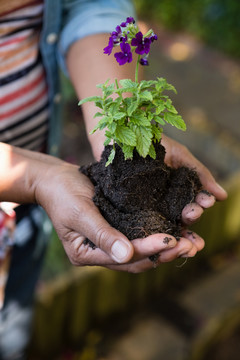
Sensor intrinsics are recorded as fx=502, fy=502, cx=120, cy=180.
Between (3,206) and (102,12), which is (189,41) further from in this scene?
(3,206)

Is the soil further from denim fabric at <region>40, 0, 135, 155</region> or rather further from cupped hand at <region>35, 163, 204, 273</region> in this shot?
denim fabric at <region>40, 0, 135, 155</region>

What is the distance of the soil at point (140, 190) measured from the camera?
1.78 metres

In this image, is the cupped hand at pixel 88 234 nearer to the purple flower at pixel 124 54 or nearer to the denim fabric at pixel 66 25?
the purple flower at pixel 124 54

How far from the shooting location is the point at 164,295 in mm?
4258

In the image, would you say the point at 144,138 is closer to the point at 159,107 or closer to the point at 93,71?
the point at 159,107

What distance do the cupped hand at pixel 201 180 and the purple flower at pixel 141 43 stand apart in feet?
1.35

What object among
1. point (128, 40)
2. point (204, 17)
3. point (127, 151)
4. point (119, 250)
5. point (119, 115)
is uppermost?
point (204, 17)

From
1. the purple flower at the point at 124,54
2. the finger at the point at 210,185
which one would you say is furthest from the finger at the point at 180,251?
the purple flower at the point at 124,54

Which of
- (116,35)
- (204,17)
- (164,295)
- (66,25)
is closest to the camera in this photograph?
(116,35)

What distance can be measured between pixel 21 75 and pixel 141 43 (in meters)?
0.66

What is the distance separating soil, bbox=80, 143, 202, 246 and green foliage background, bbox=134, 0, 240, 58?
5823 mm

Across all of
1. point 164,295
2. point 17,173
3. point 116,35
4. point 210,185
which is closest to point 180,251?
point 210,185

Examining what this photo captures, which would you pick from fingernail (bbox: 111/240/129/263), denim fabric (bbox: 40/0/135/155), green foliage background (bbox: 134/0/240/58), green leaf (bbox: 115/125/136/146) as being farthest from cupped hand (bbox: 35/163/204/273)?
green foliage background (bbox: 134/0/240/58)

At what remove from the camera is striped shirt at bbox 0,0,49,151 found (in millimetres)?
2074
